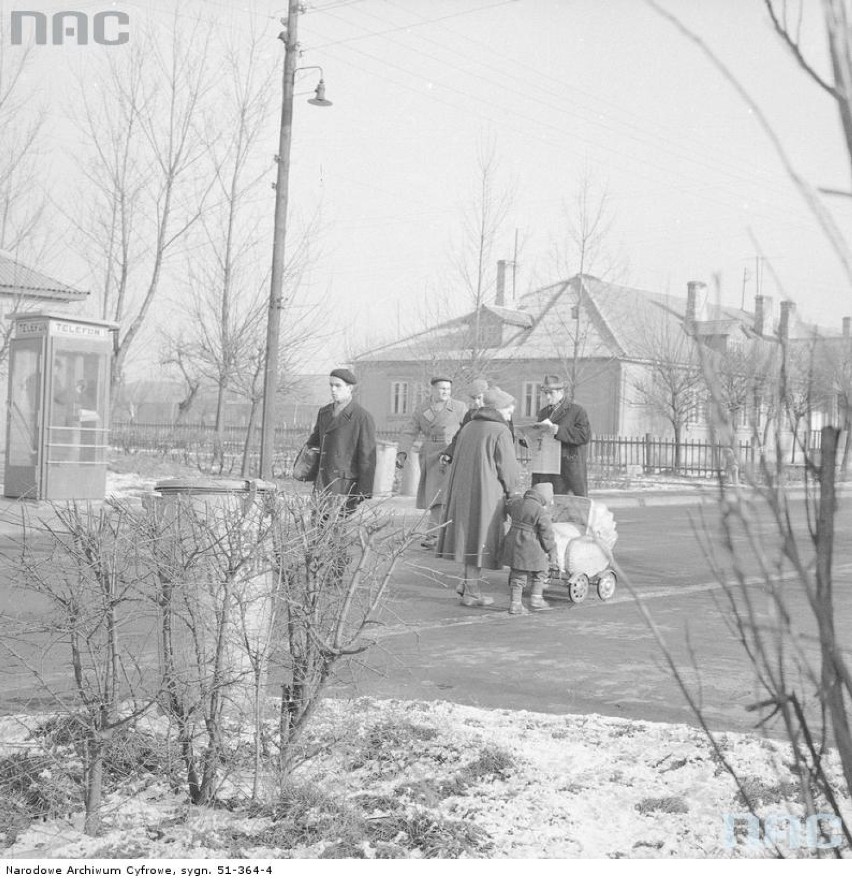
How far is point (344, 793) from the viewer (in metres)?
3.68

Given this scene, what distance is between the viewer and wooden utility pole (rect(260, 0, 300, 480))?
15.6m

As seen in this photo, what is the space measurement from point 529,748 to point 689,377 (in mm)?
27841

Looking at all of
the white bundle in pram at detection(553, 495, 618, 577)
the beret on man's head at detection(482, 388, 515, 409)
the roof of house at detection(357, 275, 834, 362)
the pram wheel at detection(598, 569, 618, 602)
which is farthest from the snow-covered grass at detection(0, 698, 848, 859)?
the roof of house at detection(357, 275, 834, 362)

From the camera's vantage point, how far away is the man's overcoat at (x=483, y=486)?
8.38 metres

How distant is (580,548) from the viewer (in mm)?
8664

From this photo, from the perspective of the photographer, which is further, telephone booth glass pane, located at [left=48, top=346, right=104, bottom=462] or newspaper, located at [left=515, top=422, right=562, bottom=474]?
telephone booth glass pane, located at [left=48, top=346, right=104, bottom=462]

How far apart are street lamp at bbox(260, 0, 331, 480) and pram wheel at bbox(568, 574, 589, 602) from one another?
7.65 meters

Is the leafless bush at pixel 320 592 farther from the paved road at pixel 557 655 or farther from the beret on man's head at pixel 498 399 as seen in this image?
the beret on man's head at pixel 498 399

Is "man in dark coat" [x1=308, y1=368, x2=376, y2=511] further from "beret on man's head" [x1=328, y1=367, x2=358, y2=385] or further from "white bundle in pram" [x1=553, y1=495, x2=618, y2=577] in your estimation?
"white bundle in pram" [x1=553, y1=495, x2=618, y2=577]

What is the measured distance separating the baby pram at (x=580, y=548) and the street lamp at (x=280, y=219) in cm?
744

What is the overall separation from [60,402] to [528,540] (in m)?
9.69
